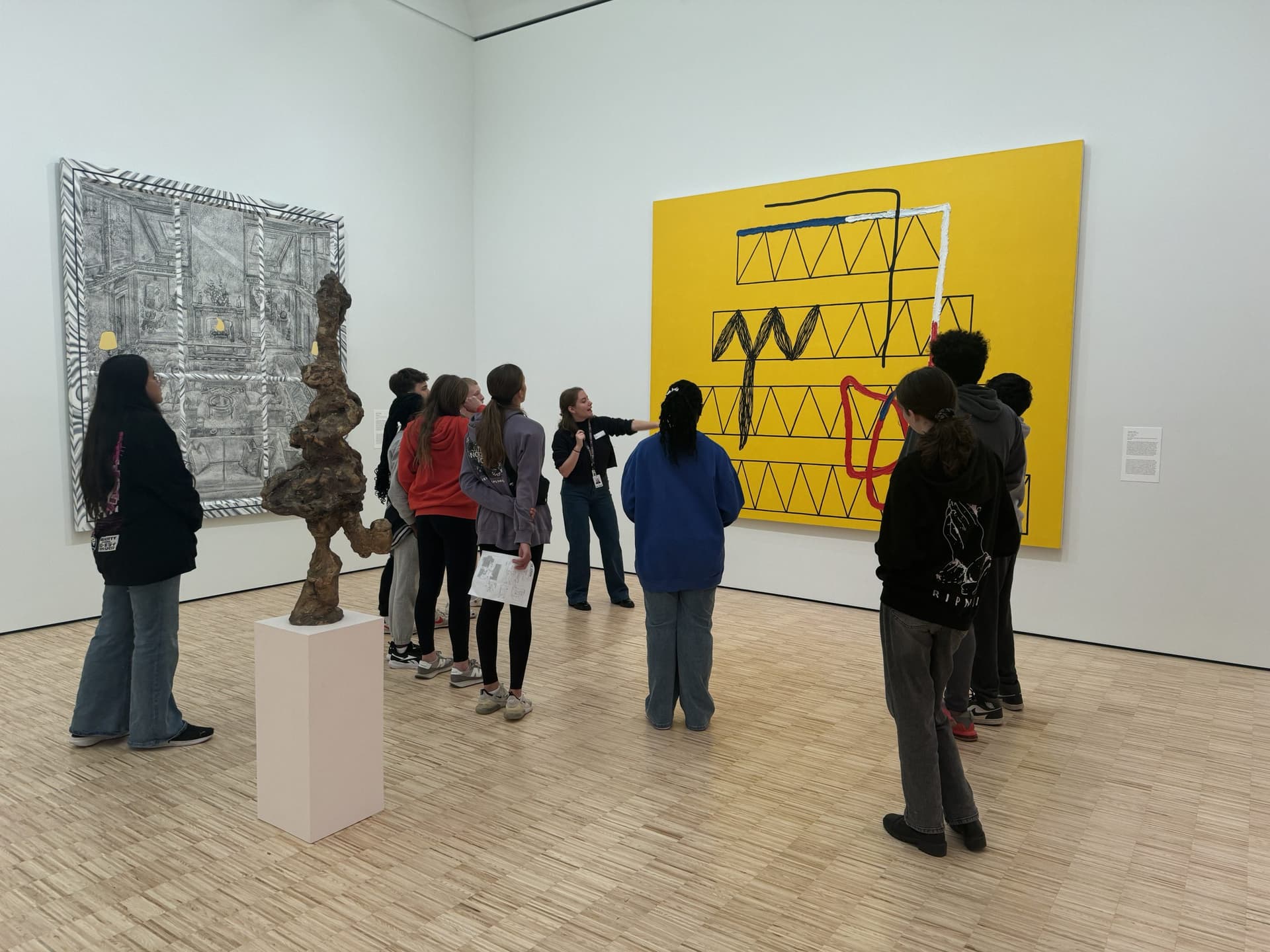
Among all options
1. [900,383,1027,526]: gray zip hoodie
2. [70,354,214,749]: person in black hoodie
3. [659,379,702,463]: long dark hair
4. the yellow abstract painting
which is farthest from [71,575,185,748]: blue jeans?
the yellow abstract painting

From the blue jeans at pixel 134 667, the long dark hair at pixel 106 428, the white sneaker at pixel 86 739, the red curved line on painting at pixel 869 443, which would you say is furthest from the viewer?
the red curved line on painting at pixel 869 443

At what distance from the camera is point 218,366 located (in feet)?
21.6

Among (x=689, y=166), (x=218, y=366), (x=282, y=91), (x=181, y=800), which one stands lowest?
(x=181, y=800)

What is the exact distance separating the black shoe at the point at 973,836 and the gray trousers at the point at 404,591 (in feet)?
10.3

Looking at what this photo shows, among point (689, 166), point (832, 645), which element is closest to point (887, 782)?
point (832, 645)

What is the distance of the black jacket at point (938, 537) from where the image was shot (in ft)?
8.84

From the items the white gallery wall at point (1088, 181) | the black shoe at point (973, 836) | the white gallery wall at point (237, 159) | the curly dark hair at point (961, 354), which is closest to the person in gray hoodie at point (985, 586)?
the curly dark hair at point (961, 354)

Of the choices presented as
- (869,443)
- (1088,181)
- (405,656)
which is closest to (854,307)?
(869,443)

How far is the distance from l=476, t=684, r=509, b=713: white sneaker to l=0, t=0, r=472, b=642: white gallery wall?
3.39 m

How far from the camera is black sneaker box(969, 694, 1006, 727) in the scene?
4.11 metres

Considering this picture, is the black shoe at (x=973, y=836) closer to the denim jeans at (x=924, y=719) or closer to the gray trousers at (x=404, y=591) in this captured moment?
the denim jeans at (x=924, y=719)

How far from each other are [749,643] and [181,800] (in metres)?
3.29

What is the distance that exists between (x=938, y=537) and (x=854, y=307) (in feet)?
Result: 12.9

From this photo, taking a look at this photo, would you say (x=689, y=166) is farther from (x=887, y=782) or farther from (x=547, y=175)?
(x=887, y=782)
